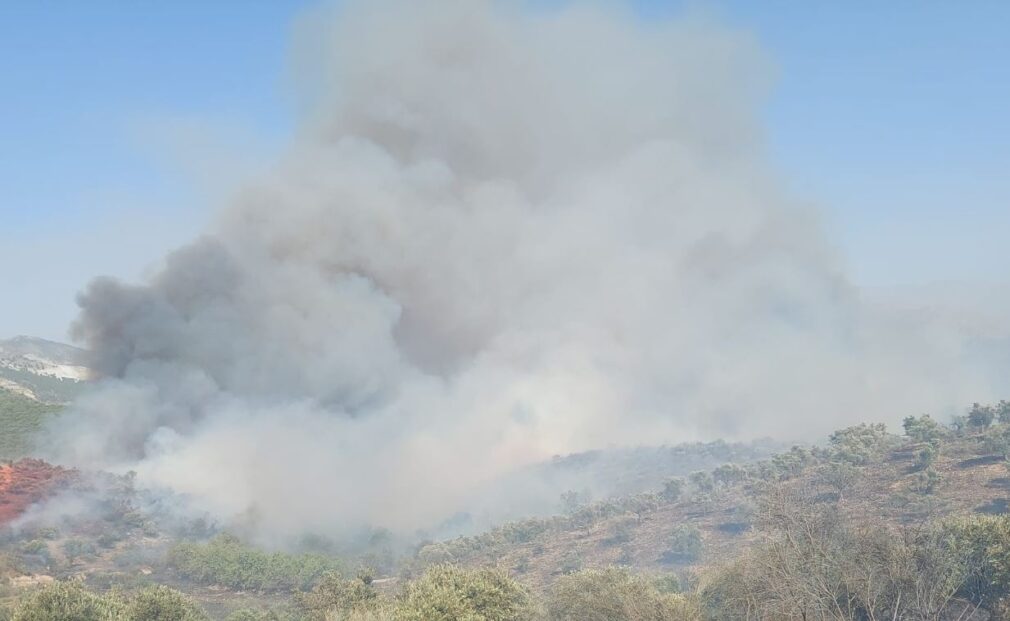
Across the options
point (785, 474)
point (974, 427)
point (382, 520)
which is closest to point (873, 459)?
point (785, 474)

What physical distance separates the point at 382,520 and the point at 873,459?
132 ft

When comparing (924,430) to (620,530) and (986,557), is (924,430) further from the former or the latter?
(986,557)

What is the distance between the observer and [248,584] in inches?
1799

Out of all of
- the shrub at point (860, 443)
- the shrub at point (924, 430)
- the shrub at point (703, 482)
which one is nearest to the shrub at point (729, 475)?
the shrub at point (703, 482)

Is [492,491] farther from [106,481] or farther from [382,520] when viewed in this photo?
[106,481]

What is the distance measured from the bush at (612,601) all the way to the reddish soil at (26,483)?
42403 millimetres

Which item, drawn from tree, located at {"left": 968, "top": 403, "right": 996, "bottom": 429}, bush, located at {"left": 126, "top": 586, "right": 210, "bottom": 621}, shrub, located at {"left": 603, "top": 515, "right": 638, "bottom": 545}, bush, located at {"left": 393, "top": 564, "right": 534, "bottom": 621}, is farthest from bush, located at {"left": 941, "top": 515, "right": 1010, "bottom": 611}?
tree, located at {"left": 968, "top": 403, "right": 996, "bottom": 429}

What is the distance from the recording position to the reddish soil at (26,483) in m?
51.1

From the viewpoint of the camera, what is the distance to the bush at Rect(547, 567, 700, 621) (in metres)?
20.0

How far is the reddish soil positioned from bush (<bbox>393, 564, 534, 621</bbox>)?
41.8m

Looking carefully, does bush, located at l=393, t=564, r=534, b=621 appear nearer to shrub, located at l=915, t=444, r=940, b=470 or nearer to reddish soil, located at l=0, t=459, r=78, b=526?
shrub, located at l=915, t=444, r=940, b=470

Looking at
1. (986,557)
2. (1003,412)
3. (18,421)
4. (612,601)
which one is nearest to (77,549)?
(18,421)

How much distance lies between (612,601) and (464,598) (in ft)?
19.5

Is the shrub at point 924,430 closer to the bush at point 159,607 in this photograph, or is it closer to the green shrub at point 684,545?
the green shrub at point 684,545
